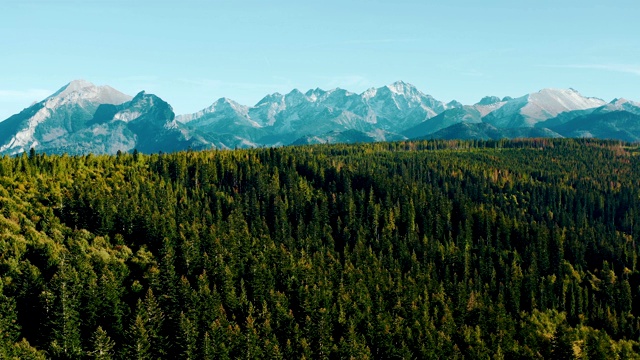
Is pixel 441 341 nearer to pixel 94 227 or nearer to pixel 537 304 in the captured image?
pixel 537 304

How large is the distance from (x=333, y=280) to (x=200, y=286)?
154 feet

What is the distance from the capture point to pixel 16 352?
322 feet

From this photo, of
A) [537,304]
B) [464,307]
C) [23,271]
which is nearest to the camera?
[23,271]

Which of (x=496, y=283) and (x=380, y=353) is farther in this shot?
(x=496, y=283)

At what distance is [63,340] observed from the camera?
10225 cm

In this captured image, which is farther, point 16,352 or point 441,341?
point 441,341

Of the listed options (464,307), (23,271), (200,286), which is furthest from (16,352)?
(464,307)

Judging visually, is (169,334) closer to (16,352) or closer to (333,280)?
(16,352)

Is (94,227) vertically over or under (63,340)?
over

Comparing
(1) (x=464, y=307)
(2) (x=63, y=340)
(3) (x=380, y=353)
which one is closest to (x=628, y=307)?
(1) (x=464, y=307)

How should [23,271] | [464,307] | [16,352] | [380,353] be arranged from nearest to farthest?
[16,352]
[23,271]
[380,353]
[464,307]

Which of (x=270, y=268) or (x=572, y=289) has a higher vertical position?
(x=270, y=268)

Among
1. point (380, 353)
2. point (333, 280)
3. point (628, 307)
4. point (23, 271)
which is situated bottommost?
point (628, 307)

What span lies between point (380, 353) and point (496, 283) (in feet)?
272
